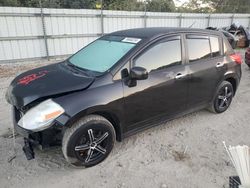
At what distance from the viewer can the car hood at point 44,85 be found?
8.52 feet

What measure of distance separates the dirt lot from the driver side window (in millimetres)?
1132

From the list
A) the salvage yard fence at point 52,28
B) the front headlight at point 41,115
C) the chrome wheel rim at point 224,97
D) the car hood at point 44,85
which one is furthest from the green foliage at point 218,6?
the front headlight at point 41,115

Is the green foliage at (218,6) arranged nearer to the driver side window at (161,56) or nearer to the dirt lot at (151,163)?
the driver side window at (161,56)

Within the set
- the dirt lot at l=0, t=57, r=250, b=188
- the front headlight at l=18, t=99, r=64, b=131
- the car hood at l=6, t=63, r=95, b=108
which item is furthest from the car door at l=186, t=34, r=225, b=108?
the front headlight at l=18, t=99, r=64, b=131

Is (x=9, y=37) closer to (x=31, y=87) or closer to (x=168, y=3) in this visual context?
(x=31, y=87)

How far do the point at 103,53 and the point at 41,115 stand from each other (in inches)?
53.3

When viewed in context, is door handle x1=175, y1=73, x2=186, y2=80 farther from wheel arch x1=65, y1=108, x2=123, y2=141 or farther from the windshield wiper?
the windshield wiper

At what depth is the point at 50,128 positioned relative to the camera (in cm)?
247

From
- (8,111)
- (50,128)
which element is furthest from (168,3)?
(50,128)

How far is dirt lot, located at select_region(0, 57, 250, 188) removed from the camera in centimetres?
261

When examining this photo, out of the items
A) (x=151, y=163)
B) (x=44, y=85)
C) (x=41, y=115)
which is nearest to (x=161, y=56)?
(x=151, y=163)

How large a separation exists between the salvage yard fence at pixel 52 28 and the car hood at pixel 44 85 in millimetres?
6305

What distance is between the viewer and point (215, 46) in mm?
4023

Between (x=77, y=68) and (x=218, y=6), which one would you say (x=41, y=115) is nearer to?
(x=77, y=68)
